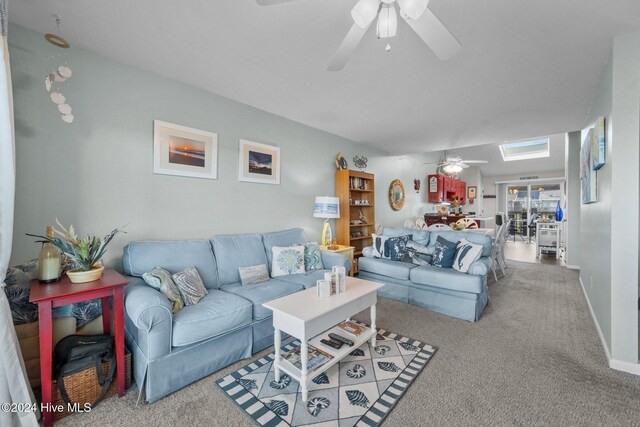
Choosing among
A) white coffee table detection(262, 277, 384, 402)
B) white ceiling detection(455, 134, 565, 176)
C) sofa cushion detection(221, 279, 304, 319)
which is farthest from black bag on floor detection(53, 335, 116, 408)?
white ceiling detection(455, 134, 565, 176)

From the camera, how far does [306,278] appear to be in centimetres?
287

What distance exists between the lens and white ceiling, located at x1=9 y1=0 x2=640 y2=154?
1.75 m

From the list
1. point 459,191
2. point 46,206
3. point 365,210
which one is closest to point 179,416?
point 46,206

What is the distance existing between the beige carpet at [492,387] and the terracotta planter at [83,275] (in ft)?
2.58

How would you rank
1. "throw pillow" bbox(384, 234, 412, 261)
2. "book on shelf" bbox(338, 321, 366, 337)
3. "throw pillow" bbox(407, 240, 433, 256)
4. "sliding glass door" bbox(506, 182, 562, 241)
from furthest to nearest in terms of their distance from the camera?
"sliding glass door" bbox(506, 182, 562, 241)
"throw pillow" bbox(384, 234, 412, 261)
"throw pillow" bbox(407, 240, 433, 256)
"book on shelf" bbox(338, 321, 366, 337)

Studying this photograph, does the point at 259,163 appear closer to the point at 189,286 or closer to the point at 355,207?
the point at 189,286

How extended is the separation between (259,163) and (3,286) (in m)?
2.44

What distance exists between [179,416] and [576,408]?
239 cm

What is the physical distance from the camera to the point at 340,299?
206 cm

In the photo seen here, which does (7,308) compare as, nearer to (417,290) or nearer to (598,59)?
(417,290)

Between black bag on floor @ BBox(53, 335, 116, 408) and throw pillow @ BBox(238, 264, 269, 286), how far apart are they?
3.67 ft

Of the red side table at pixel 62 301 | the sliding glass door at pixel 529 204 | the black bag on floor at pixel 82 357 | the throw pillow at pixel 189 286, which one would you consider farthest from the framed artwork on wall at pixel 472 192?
the black bag on floor at pixel 82 357

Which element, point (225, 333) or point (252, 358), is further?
point (252, 358)

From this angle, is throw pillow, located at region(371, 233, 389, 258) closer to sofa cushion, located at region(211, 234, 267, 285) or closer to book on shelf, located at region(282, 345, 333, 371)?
sofa cushion, located at region(211, 234, 267, 285)
